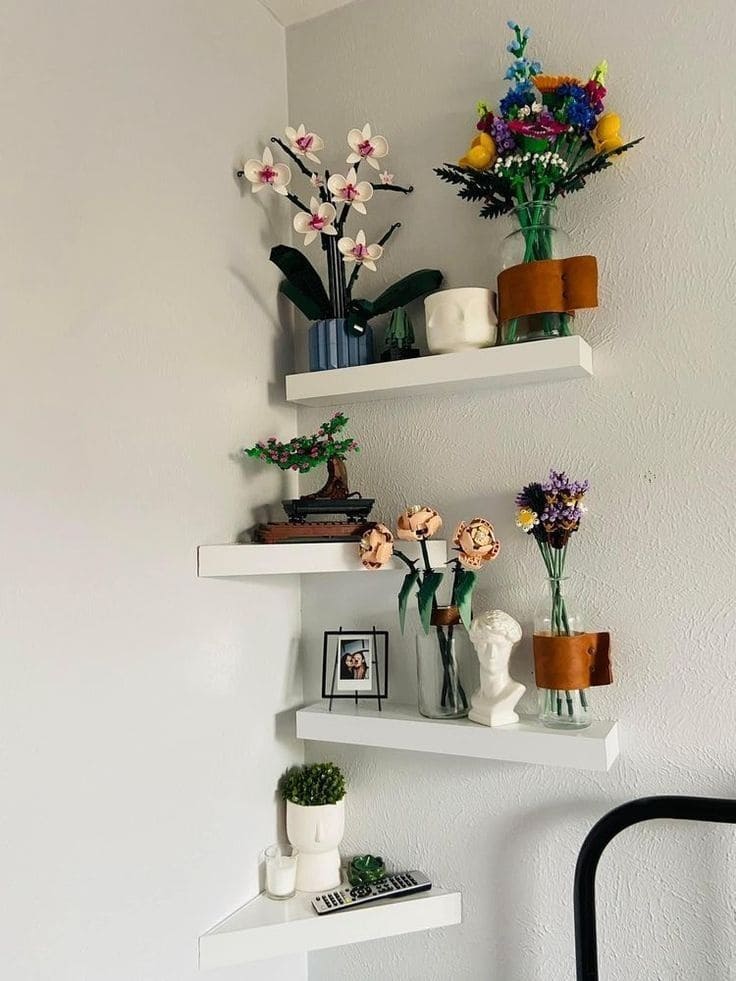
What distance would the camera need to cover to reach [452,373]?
1.18 m

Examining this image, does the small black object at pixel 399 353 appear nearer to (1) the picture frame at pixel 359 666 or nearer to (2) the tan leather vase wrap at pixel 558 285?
(2) the tan leather vase wrap at pixel 558 285

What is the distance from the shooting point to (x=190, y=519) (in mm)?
1152

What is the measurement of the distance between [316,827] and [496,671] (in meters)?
0.42

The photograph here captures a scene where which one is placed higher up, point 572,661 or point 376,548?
point 376,548

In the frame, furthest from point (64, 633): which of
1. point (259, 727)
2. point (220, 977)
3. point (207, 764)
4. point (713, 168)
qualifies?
point (713, 168)

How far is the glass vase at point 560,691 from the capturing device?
1.12m

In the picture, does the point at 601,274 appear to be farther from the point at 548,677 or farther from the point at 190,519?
the point at 190,519

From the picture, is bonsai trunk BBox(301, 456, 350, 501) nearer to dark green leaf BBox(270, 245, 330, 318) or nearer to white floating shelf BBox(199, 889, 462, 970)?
dark green leaf BBox(270, 245, 330, 318)

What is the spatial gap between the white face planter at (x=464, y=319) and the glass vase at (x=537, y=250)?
31mm

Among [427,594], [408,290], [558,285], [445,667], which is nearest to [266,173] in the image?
[408,290]

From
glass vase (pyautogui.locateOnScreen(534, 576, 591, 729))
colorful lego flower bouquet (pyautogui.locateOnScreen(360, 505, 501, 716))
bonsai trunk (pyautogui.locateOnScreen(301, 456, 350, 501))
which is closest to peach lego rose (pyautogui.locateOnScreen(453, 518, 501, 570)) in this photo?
colorful lego flower bouquet (pyautogui.locateOnScreen(360, 505, 501, 716))

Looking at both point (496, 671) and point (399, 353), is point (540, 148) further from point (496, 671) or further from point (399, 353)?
point (496, 671)

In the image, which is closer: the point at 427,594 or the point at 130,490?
the point at 130,490

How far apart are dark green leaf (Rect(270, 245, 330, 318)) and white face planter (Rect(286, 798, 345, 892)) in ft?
2.77
